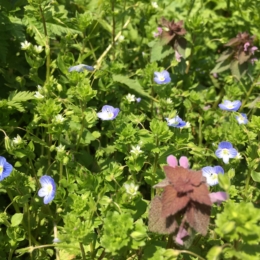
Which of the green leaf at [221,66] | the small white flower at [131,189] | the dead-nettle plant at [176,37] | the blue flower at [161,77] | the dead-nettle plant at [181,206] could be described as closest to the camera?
the dead-nettle plant at [181,206]

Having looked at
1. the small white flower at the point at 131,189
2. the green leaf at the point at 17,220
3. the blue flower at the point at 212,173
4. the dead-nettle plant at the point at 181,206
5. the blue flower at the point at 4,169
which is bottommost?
the green leaf at the point at 17,220

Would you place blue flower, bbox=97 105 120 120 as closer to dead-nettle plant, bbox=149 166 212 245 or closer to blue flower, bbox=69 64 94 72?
blue flower, bbox=69 64 94 72

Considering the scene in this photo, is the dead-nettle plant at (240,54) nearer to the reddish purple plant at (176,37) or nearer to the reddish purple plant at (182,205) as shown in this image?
the reddish purple plant at (176,37)

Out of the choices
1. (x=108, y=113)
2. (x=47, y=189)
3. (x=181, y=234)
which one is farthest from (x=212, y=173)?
(x=47, y=189)

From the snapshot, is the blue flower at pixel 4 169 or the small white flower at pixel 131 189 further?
the blue flower at pixel 4 169

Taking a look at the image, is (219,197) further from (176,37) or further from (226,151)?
(176,37)

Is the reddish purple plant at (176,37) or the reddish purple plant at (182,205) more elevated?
the reddish purple plant at (182,205)

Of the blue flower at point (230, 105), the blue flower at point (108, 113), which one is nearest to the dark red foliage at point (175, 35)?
the blue flower at point (230, 105)
